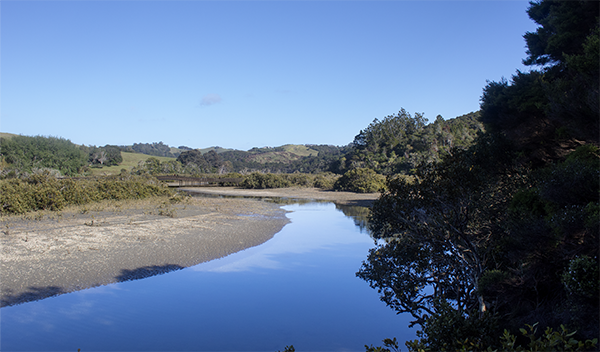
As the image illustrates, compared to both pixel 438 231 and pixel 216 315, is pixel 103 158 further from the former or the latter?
pixel 438 231

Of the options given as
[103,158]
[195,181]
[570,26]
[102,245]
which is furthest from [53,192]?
[103,158]

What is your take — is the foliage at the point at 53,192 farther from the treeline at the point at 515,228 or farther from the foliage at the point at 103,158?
the foliage at the point at 103,158

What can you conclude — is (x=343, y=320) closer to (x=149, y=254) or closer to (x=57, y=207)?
(x=149, y=254)

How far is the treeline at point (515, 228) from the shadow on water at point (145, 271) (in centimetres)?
655

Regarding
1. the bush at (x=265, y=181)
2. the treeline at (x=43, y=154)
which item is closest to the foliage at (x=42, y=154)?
the treeline at (x=43, y=154)

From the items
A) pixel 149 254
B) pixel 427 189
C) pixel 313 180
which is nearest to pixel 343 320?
pixel 427 189

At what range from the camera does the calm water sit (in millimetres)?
7246

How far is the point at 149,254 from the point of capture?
42.6 feet

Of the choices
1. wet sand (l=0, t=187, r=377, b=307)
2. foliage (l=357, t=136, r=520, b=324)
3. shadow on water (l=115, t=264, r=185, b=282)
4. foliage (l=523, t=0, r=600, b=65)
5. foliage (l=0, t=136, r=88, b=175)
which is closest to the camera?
foliage (l=357, t=136, r=520, b=324)

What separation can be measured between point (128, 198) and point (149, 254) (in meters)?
18.0

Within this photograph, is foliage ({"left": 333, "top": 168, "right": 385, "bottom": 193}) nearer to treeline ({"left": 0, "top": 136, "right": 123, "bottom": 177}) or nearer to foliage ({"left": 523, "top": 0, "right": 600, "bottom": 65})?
foliage ({"left": 523, "top": 0, "right": 600, "bottom": 65})

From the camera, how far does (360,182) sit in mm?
48438

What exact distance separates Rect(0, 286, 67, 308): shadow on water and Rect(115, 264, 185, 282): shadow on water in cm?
154

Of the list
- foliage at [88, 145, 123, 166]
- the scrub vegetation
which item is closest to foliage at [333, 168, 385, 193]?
the scrub vegetation
